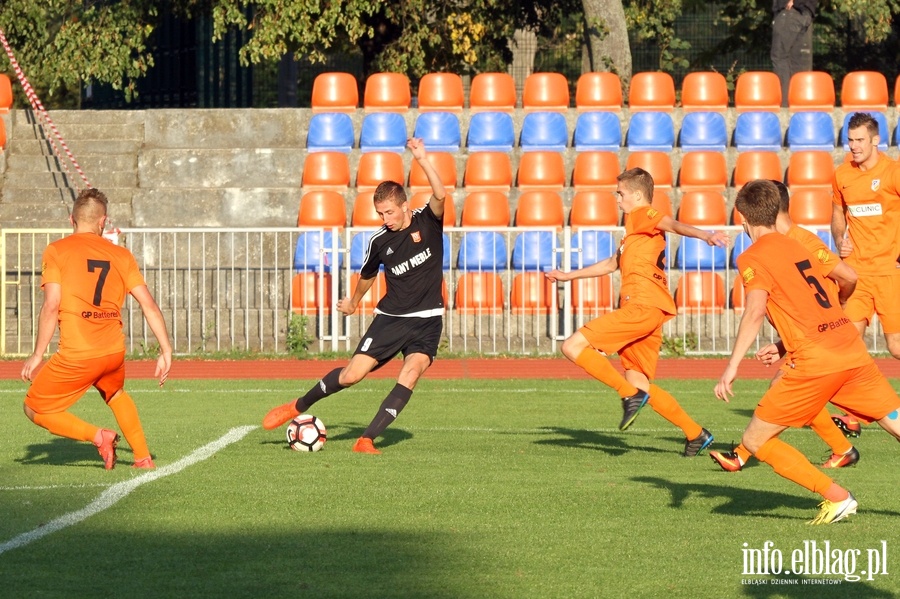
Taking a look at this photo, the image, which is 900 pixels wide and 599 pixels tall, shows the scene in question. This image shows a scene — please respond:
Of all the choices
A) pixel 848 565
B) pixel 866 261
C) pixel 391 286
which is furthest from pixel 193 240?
pixel 848 565

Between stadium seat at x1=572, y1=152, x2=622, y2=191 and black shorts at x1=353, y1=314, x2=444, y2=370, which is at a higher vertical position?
stadium seat at x1=572, y1=152, x2=622, y2=191

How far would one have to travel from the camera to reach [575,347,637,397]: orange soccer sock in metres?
9.20

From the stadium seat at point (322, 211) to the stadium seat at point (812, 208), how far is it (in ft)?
20.1

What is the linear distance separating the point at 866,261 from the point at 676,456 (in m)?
2.23

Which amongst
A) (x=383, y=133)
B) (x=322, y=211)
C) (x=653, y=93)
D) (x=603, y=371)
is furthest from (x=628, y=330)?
(x=653, y=93)

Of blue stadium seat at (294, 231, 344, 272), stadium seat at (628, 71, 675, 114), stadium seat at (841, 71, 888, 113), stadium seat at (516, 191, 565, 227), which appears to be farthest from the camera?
stadium seat at (628, 71, 675, 114)

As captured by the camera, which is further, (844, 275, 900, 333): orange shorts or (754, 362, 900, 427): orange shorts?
(844, 275, 900, 333): orange shorts

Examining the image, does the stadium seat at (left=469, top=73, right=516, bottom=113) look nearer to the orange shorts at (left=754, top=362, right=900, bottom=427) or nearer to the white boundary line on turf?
the white boundary line on turf

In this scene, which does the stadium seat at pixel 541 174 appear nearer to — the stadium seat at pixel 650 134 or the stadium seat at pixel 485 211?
the stadium seat at pixel 485 211

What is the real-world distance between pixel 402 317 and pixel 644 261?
169 centimetres

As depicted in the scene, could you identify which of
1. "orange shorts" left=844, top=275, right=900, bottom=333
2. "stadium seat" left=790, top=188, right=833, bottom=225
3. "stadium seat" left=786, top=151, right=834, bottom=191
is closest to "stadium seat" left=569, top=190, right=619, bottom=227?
"stadium seat" left=790, top=188, right=833, bottom=225

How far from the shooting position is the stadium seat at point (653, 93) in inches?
860

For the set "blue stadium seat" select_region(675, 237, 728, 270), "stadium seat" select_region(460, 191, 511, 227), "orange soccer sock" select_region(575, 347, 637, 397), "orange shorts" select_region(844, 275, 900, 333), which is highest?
"stadium seat" select_region(460, 191, 511, 227)

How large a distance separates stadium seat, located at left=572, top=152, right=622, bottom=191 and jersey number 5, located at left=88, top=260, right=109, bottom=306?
12700 millimetres
